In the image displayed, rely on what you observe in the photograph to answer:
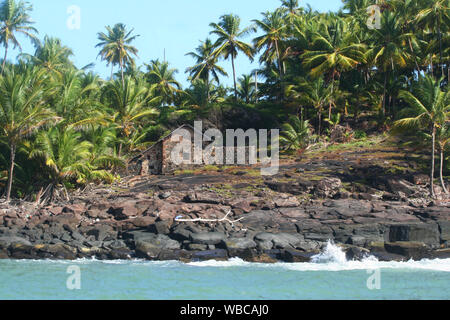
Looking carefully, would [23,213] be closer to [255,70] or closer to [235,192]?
[235,192]

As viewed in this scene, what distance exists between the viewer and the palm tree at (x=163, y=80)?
44031mm

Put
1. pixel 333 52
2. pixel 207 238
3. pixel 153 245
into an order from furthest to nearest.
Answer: pixel 333 52
pixel 207 238
pixel 153 245

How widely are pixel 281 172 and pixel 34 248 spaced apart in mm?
14692

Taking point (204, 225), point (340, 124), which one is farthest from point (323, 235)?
point (340, 124)

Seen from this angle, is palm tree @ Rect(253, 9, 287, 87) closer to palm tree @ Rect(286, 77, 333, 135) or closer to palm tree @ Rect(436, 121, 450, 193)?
palm tree @ Rect(286, 77, 333, 135)

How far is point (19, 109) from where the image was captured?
2245 cm

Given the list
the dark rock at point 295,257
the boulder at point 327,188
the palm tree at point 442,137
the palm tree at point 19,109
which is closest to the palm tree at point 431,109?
the palm tree at point 442,137

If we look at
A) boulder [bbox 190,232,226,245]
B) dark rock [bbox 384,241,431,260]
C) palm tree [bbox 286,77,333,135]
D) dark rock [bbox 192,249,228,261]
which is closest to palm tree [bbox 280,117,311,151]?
palm tree [bbox 286,77,333,135]

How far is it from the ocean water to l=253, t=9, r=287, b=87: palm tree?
2366 cm

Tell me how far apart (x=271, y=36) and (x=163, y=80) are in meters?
11.9

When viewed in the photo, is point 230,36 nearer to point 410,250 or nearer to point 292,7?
point 292,7

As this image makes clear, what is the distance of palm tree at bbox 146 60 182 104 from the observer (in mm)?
44031

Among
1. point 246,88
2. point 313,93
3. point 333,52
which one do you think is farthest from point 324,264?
point 246,88

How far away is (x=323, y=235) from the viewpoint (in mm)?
19703
